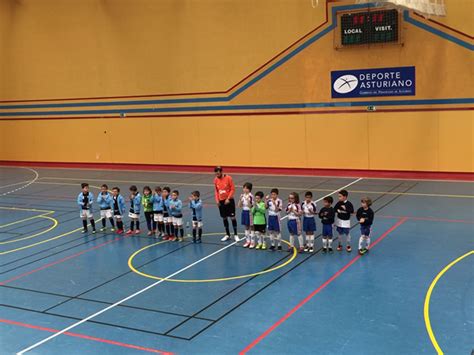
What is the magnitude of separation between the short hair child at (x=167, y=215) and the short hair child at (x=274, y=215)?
9.31ft

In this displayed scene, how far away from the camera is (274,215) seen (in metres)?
13.8

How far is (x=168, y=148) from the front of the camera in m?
29.5

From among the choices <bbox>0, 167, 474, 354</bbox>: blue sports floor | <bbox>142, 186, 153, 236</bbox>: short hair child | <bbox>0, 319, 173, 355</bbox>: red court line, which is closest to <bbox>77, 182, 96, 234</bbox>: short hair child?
<bbox>0, 167, 474, 354</bbox>: blue sports floor

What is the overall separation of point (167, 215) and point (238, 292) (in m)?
4.83

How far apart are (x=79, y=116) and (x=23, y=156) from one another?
16.8ft

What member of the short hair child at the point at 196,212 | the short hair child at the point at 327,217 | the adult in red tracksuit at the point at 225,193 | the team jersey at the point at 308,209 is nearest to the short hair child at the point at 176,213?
the short hair child at the point at 196,212

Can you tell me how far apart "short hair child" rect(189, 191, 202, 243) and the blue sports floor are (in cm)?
41

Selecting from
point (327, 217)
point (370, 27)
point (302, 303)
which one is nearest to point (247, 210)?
point (327, 217)

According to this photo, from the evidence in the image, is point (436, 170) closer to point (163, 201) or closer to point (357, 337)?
point (163, 201)

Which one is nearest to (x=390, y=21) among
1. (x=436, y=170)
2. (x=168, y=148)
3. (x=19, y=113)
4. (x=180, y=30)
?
(x=436, y=170)

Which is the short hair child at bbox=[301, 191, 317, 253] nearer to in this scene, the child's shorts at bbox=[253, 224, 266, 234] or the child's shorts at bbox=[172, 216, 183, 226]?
the child's shorts at bbox=[253, 224, 266, 234]

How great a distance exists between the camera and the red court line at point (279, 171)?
23578mm

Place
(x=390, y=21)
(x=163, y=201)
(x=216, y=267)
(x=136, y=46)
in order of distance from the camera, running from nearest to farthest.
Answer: (x=216, y=267)
(x=163, y=201)
(x=390, y=21)
(x=136, y=46)

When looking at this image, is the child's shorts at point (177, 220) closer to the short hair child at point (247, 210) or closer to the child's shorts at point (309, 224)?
the short hair child at point (247, 210)
